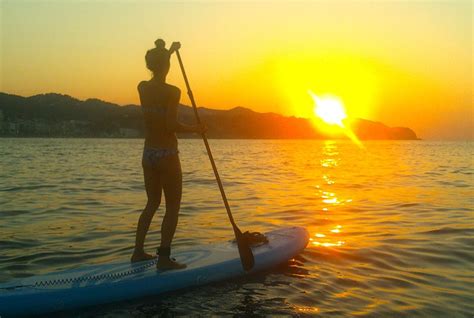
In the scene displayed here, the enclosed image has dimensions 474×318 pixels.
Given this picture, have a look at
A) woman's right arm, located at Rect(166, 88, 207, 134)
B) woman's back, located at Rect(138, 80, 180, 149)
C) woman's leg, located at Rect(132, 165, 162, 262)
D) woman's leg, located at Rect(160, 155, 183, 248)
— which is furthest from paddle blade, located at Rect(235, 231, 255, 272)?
woman's right arm, located at Rect(166, 88, 207, 134)

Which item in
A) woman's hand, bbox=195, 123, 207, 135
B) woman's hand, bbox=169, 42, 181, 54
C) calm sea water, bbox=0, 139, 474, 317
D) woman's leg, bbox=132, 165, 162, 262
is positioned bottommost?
calm sea water, bbox=0, 139, 474, 317

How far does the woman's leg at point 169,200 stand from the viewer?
567cm

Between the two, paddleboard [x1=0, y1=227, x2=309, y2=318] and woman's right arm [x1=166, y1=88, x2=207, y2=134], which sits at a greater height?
woman's right arm [x1=166, y1=88, x2=207, y2=134]

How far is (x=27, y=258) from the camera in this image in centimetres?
731

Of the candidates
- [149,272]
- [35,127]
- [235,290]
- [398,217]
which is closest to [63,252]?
[149,272]

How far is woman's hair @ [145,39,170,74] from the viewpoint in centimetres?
554

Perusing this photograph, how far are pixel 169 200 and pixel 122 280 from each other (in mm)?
1047

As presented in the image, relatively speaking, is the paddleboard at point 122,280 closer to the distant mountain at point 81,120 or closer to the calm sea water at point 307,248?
the calm sea water at point 307,248

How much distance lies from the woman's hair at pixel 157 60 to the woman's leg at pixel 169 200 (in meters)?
1.02

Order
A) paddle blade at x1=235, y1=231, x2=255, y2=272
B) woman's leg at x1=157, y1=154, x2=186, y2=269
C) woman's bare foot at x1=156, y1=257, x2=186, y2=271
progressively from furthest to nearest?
paddle blade at x1=235, y1=231, x2=255, y2=272
woman's bare foot at x1=156, y1=257, x2=186, y2=271
woman's leg at x1=157, y1=154, x2=186, y2=269

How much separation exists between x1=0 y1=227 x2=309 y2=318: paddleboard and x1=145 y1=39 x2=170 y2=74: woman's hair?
93.0 inches

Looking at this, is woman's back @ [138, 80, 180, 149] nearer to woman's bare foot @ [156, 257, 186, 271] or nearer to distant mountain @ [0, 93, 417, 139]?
woman's bare foot @ [156, 257, 186, 271]

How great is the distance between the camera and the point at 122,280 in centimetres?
539

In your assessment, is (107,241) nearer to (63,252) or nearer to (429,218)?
(63,252)
